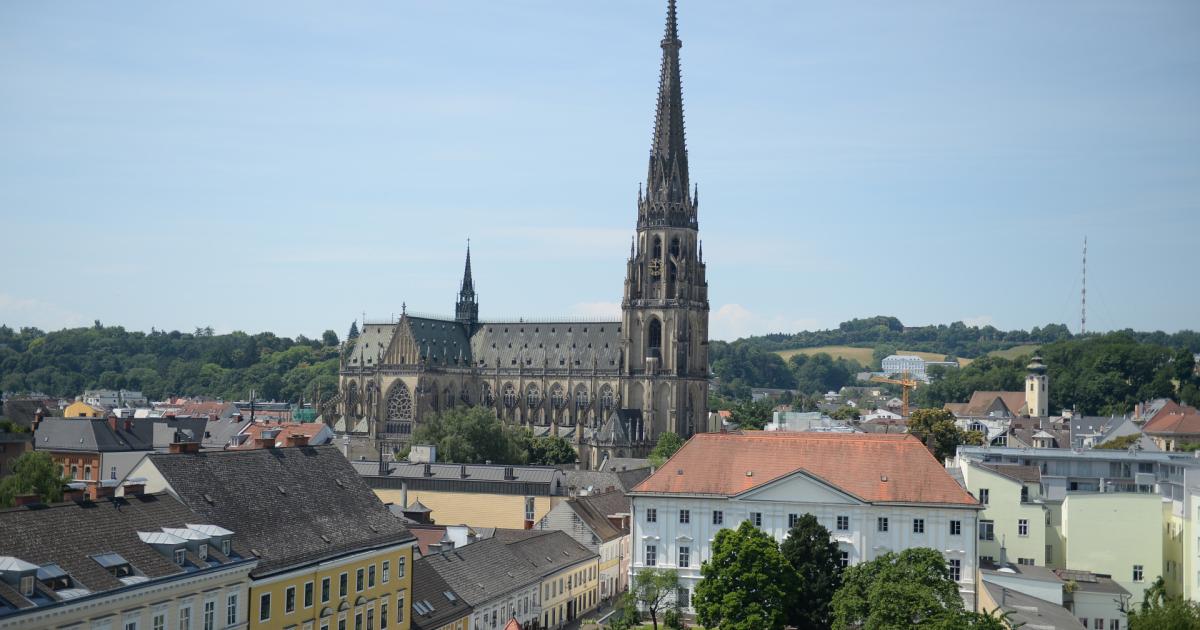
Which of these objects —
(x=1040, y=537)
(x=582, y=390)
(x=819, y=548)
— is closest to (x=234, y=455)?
(x=819, y=548)

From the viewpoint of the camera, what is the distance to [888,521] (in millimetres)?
70375

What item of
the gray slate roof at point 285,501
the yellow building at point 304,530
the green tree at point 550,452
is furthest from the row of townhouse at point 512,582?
the green tree at point 550,452

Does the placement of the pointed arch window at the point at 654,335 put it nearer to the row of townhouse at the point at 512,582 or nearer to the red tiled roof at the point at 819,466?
the row of townhouse at the point at 512,582

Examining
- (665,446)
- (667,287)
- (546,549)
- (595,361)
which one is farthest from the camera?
(595,361)

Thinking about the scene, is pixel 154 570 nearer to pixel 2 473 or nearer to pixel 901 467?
pixel 901 467

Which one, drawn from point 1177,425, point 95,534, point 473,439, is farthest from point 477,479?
point 1177,425

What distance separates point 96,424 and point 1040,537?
79.1 m

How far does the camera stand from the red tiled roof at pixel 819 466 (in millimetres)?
70625

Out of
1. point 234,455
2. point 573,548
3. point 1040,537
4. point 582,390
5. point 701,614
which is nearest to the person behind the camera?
point 234,455

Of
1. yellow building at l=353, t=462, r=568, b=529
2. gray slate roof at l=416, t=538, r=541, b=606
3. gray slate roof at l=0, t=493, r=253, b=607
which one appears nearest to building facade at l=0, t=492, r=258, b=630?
gray slate roof at l=0, t=493, r=253, b=607

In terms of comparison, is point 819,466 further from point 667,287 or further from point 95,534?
point 667,287

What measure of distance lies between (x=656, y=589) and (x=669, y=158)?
101016mm

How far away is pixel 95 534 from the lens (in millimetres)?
41438

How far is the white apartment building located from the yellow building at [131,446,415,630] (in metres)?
21.3
